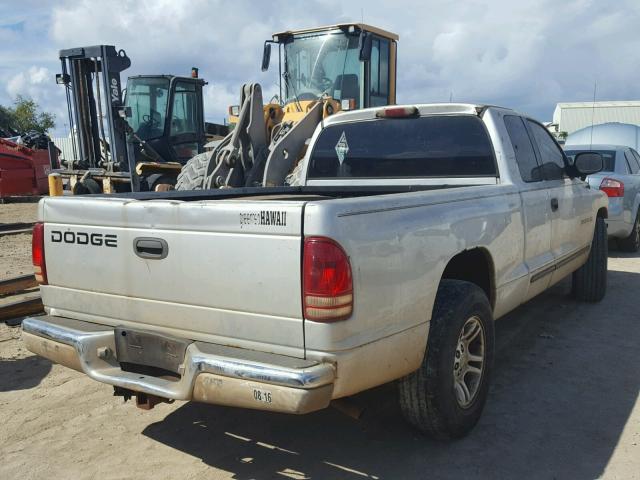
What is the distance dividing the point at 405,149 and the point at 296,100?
5.12m

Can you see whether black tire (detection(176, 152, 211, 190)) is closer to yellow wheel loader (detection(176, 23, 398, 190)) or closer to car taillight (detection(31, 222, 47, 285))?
yellow wheel loader (detection(176, 23, 398, 190))

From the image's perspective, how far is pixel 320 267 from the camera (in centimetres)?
246

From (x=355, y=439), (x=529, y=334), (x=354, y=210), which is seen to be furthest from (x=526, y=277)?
(x=354, y=210)

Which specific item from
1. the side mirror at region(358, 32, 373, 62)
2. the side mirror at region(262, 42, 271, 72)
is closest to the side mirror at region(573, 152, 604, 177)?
the side mirror at region(358, 32, 373, 62)

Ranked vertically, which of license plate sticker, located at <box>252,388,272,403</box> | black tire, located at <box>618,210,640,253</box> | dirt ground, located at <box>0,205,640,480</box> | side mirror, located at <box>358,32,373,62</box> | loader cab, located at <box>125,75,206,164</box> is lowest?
dirt ground, located at <box>0,205,640,480</box>

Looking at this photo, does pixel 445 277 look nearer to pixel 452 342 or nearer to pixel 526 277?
pixel 452 342

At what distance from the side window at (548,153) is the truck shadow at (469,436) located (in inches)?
59.4

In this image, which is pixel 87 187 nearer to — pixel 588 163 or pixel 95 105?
pixel 95 105

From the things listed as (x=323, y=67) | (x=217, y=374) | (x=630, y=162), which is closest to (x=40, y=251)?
(x=217, y=374)

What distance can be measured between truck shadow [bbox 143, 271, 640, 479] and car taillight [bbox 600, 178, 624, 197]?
4.55m

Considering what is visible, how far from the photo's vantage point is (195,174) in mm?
8258

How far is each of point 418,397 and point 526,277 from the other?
156cm

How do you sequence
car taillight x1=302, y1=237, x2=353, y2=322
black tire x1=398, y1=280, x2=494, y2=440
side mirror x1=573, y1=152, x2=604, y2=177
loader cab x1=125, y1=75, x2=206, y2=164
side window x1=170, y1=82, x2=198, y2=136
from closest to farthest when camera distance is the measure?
car taillight x1=302, y1=237, x2=353, y2=322 → black tire x1=398, y1=280, x2=494, y2=440 → side mirror x1=573, y1=152, x2=604, y2=177 → loader cab x1=125, y1=75, x2=206, y2=164 → side window x1=170, y1=82, x2=198, y2=136

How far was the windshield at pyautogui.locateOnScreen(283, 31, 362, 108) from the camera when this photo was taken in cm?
932
